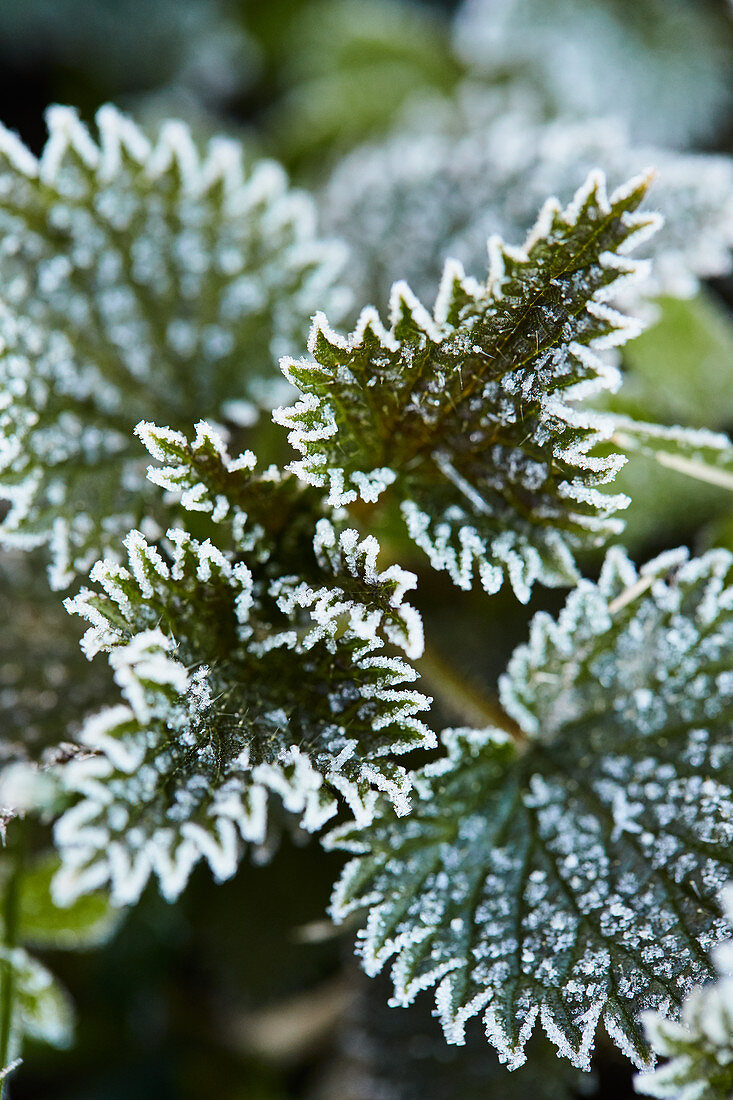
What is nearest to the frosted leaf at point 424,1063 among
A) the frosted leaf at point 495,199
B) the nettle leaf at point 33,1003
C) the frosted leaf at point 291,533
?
the nettle leaf at point 33,1003

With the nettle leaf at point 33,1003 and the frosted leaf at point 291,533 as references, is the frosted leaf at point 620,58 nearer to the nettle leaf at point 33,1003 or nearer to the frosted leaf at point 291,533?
the frosted leaf at point 291,533

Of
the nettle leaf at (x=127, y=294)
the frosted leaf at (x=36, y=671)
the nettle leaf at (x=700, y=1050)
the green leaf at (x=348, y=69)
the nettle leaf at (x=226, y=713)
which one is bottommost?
the nettle leaf at (x=700, y=1050)

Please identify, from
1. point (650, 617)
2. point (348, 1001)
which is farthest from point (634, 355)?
point (348, 1001)

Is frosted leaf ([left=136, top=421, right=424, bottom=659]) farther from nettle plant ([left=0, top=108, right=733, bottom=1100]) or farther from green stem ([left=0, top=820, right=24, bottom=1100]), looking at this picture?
green stem ([left=0, top=820, right=24, bottom=1100])

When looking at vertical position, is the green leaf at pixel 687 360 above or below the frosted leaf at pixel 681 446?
above

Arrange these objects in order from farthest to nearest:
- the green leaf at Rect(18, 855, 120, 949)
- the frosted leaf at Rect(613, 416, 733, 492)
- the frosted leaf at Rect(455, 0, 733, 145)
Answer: the frosted leaf at Rect(455, 0, 733, 145)
the green leaf at Rect(18, 855, 120, 949)
the frosted leaf at Rect(613, 416, 733, 492)

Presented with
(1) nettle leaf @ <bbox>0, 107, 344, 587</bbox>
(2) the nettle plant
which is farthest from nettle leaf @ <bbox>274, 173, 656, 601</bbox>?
(1) nettle leaf @ <bbox>0, 107, 344, 587</bbox>
